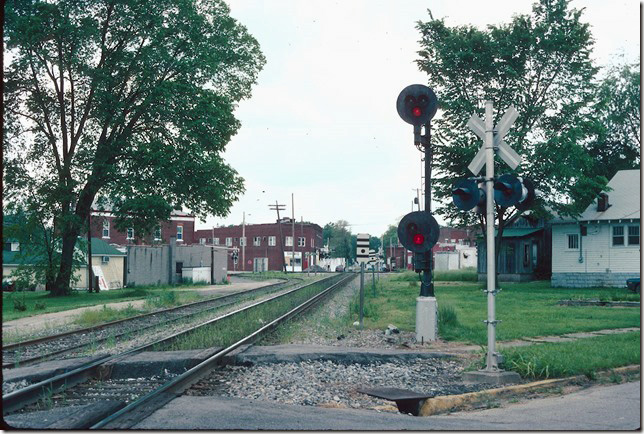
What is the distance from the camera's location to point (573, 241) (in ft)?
122

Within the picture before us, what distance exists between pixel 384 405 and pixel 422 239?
16.5 ft

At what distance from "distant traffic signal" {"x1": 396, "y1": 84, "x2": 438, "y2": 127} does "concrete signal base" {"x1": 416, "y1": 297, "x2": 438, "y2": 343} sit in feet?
11.6

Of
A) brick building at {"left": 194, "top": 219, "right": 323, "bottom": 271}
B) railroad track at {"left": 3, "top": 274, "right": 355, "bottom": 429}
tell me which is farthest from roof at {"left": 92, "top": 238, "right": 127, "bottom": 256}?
brick building at {"left": 194, "top": 219, "right": 323, "bottom": 271}

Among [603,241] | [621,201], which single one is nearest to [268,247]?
[621,201]

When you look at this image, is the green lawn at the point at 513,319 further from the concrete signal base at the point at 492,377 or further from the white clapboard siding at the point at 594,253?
the white clapboard siding at the point at 594,253

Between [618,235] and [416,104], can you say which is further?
[618,235]

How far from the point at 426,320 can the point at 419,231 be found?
1989mm

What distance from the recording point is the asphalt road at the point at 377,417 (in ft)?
19.7

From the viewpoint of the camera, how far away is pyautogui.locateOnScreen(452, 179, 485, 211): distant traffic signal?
9.33 m

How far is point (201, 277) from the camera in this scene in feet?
160

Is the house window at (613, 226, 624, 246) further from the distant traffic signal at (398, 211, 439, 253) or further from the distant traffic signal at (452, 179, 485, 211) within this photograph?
the distant traffic signal at (452, 179, 485, 211)

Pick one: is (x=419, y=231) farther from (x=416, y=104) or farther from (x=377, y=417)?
(x=377, y=417)

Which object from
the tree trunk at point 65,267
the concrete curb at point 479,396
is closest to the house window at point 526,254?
the tree trunk at point 65,267

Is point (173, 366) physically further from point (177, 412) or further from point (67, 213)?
point (67, 213)
